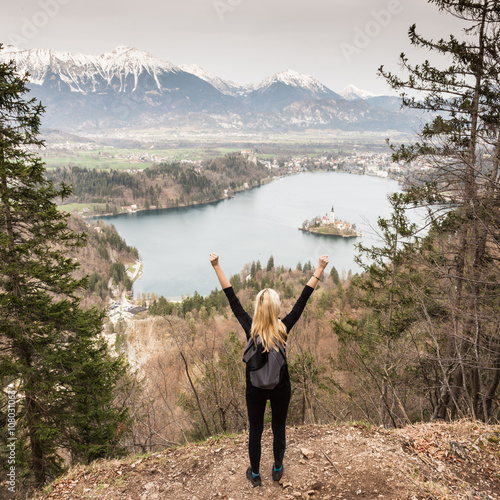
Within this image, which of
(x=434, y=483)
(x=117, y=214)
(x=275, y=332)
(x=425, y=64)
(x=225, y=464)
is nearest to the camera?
(x=275, y=332)

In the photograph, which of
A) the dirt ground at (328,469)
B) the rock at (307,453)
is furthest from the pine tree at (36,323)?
the rock at (307,453)

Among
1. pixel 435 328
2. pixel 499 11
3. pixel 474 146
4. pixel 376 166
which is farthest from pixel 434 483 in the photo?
pixel 376 166

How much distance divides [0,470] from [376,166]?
551ft

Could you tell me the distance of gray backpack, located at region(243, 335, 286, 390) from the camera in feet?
7.89

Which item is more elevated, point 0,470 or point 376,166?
point 376,166

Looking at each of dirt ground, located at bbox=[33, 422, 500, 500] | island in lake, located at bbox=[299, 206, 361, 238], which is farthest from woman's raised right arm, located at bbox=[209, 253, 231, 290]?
island in lake, located at bbox=[299, 206, 361, 238]

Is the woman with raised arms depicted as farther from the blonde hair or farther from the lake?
the lake

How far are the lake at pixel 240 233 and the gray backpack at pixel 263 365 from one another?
38.4 meters

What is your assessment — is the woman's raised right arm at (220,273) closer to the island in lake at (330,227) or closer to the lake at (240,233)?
the lake at (240,233)

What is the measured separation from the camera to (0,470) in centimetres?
561

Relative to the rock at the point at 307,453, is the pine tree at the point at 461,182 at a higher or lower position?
higher

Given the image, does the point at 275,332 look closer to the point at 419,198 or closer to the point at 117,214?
the point at 419,198

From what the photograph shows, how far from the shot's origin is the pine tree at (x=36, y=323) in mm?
5246

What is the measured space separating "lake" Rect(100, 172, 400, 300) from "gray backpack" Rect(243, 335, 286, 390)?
38357 mm
